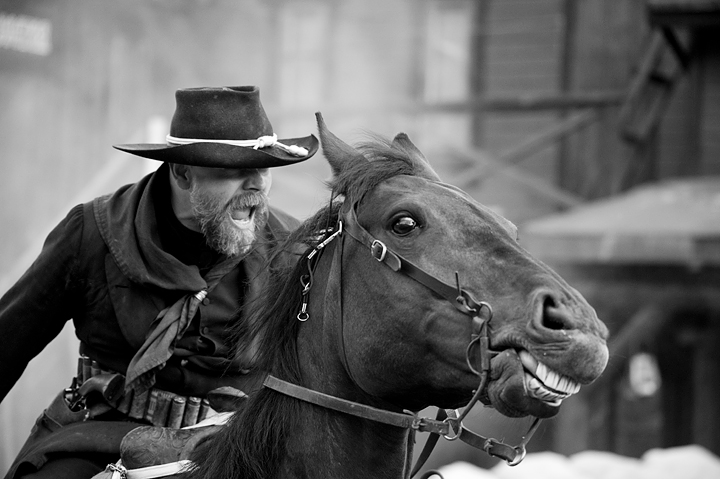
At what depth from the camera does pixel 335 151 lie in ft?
7.83

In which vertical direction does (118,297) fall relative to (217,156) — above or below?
below

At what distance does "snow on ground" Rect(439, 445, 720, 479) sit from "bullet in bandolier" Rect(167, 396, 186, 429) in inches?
112

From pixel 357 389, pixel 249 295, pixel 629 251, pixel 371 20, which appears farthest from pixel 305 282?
pixel 371 20

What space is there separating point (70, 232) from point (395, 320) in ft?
4.31

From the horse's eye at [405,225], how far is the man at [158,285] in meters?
0.64

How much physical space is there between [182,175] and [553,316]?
1.49 meters

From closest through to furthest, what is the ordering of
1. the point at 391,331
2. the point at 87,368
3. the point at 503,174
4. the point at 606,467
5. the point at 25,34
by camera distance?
the point at 391,331
the point at 87,368
the point at 606,467
the point at 503,174
the point at 25,34

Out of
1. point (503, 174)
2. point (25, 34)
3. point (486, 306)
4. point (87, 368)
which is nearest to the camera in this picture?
point (486, 306)

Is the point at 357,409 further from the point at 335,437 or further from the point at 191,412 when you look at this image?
the point at 191,412

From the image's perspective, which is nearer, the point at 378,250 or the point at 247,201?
the point at 378,250

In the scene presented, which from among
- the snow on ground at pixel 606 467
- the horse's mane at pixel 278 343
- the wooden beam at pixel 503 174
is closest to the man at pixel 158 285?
the horse's mane at pixel 278 343

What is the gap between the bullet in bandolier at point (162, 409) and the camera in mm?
2791

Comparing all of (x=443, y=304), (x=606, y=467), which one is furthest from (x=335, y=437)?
(x=606, y=467)

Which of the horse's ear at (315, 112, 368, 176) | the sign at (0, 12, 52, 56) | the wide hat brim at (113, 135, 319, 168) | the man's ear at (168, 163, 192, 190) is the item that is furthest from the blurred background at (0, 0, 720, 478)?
the horse's ear at (315, 112, 368, 176)
